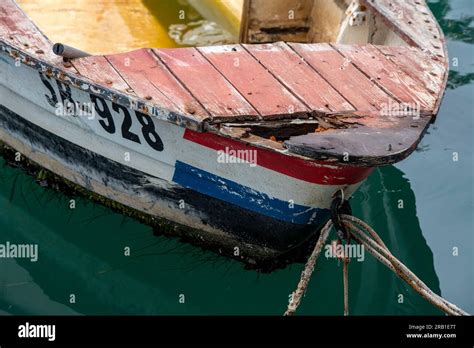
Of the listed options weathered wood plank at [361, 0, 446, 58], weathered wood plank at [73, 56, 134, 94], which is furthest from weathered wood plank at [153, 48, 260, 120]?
weathered wood plank at [361, 0, 446, 58]

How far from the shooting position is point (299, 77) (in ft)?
15.2

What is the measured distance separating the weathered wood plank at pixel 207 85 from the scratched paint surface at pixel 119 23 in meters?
1.78

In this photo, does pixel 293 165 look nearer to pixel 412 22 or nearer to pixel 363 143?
pixel 363 143

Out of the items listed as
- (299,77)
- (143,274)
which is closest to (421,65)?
(299,77)

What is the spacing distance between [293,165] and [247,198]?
0.43 meters

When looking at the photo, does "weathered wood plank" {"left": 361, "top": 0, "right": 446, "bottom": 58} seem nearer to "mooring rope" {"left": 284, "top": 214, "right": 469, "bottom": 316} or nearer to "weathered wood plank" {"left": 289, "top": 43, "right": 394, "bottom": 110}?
"weathered wood plank" {"left": 289, "top": 43, "right": 394, "bottom": 110}

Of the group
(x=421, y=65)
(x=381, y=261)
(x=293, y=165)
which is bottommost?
(x=381, y=261)

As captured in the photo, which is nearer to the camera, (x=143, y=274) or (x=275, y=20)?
(x=143, y=274)

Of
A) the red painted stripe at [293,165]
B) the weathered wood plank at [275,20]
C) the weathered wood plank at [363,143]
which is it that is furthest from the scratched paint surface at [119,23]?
the weathered wood plank at [363,143]

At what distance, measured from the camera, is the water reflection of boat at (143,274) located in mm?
4969

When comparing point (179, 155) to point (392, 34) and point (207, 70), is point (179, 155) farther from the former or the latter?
point (392, 34)

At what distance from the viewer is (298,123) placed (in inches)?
166
